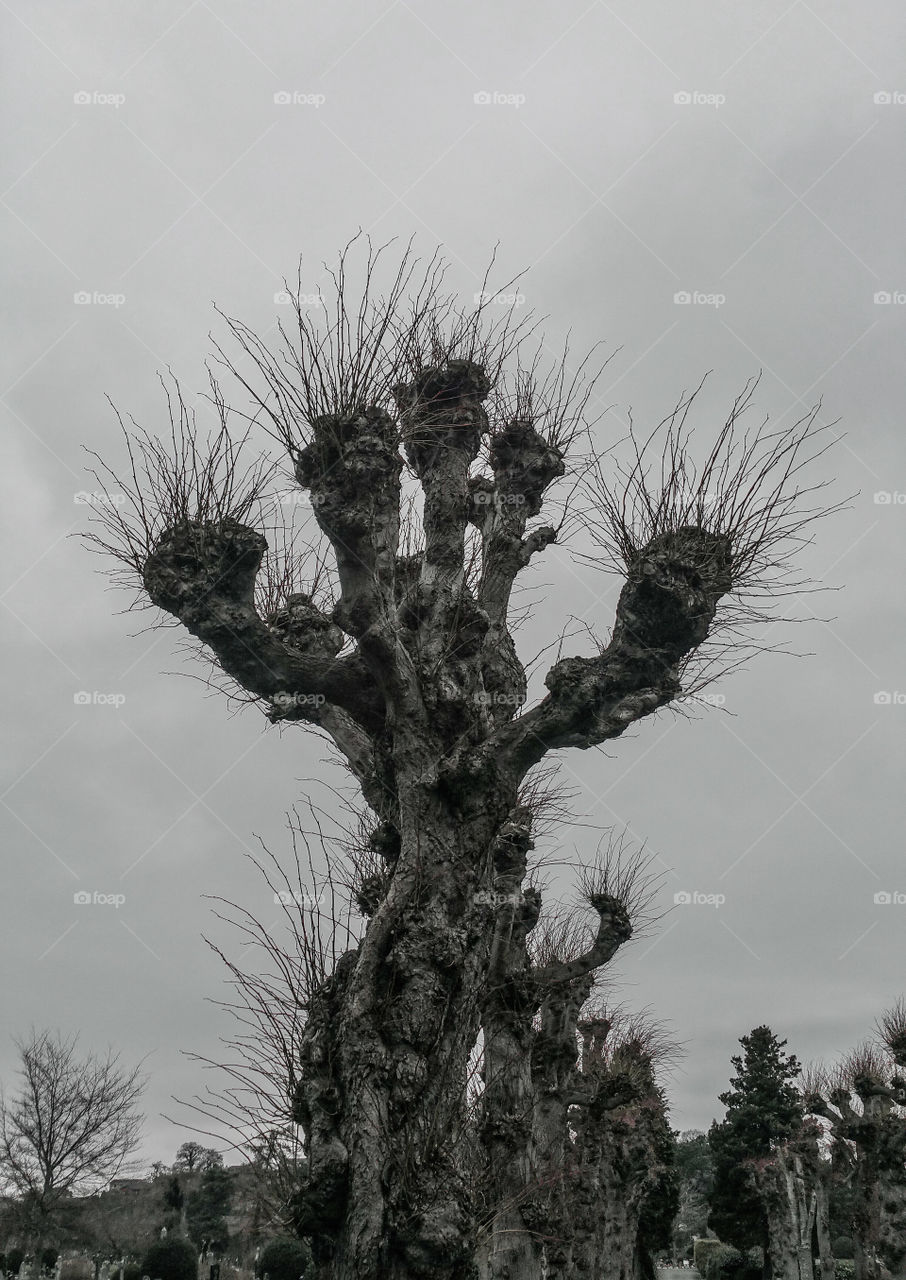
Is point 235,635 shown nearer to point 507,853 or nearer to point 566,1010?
point 507,853

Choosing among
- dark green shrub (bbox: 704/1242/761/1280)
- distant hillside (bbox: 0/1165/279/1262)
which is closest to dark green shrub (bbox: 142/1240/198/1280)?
distant hillside (bbox: 0/1165/279/1262)

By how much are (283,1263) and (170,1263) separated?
137 inches

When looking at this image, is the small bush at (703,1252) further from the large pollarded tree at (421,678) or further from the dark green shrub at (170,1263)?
the large pollarded tree at (421,678)

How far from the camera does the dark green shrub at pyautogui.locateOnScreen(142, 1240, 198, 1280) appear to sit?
28.7 metres

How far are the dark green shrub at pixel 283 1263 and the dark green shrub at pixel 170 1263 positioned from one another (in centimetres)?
216

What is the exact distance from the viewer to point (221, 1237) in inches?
1697

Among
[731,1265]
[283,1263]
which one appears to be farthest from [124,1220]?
[731,1265]

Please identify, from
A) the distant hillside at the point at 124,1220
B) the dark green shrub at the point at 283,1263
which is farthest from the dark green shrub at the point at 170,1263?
the dark green shrub at the point at 283,1263

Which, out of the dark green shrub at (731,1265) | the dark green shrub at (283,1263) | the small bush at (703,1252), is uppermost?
the dark green shrub at (283,1263)

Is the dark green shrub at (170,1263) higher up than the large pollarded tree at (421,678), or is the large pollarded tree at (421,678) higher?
the large pollarded tree at (421,678)

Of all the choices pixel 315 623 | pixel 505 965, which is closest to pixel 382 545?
pixel 315 623

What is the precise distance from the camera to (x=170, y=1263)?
28812 mm

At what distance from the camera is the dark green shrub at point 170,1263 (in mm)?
28656

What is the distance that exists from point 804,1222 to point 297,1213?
30.6 meters
